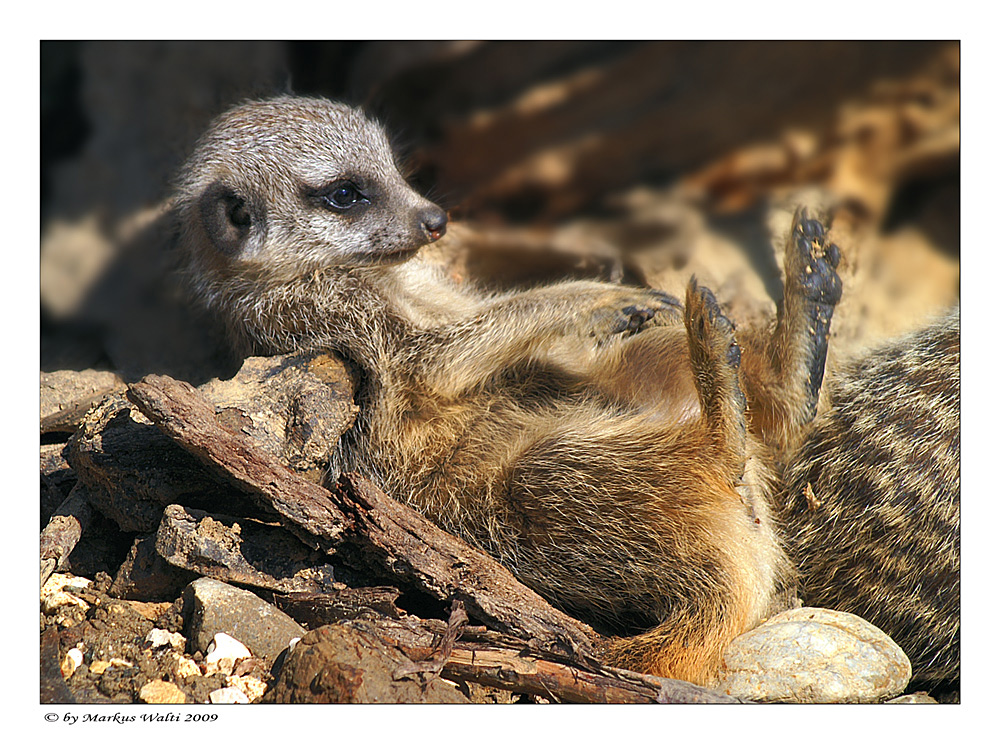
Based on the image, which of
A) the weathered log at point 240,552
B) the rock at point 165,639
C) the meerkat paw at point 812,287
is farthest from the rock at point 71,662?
the meerkat paw at point 812,287

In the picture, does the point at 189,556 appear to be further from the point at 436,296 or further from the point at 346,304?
the point at 436,296

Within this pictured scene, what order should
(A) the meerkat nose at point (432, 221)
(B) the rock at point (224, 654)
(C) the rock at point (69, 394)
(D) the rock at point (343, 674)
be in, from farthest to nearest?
(C) the rock at point (69, 394)
(A) the meerkat nose at point (432, 221)
(B) the rock at point (224, 654)
(D) the rock at point (343, 674)

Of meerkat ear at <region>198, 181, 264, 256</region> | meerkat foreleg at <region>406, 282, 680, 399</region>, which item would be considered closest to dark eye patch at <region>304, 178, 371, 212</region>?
meerkat ear at <region>198, 181, 264, 256</region>

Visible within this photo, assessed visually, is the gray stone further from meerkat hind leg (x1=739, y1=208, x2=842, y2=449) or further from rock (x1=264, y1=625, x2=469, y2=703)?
rock (x1=264, y1=625, x2=469, y2=703)

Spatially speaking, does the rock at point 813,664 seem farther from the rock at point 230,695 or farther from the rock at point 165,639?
the rock at point 165,639

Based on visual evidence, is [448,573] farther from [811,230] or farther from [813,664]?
[811,230]

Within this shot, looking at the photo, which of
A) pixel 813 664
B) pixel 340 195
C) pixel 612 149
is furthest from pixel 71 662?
pixel 612 149

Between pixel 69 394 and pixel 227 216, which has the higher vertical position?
pixel 227 216
